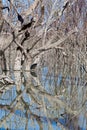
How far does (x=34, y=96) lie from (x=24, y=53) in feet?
13.1

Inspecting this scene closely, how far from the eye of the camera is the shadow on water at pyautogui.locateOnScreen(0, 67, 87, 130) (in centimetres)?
336

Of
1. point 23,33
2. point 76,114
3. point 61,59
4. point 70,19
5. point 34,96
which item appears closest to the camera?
point 76,114

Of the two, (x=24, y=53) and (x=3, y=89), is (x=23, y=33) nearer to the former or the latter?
(x=24, y=53)

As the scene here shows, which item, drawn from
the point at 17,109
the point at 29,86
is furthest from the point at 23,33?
the point at 17,109

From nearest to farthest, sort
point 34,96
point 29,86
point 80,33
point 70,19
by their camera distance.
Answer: point 34,96 → point 29,86 → point 80,33 → point 70,19

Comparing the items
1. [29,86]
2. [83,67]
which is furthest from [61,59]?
[29,86]

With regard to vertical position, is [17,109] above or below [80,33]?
below

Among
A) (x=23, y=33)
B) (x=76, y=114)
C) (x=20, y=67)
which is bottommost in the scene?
(x=76, y=114)

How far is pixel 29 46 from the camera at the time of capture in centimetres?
914

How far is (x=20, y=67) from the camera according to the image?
9.16 m

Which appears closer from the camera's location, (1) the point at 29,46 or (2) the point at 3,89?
(2) the point at 3,89

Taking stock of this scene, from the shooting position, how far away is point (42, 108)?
4156 mm

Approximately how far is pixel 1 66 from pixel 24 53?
0.83 meters

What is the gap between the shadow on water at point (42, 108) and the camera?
11.0ft
